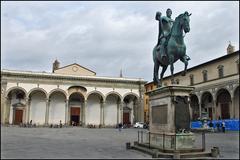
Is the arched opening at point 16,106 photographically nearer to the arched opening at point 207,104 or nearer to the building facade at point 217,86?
the building facade at point 217,86

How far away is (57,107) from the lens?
40.7 meters

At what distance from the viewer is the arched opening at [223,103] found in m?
35.0

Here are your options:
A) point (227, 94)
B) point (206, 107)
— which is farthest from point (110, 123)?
point (227, 94)

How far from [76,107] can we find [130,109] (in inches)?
349

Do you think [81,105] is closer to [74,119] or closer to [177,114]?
[74,119]

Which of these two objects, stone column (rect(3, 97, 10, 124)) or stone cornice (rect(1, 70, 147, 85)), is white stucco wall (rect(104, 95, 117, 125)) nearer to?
stone cornice (rect(1, 70, 147, 85))

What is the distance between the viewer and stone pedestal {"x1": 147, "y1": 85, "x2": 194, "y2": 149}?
8.59 m

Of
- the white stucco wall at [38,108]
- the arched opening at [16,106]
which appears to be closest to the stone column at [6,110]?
the arched opening at [16,106]

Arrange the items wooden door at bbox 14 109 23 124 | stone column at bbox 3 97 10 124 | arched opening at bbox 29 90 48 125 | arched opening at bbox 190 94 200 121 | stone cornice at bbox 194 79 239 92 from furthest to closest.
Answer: arched opening at bbox 190 94 200 121, arched opening at bbox 29 90 48 125, wooden door at bbox 14 109 23 124, stone column at bbox 3 97 10 124, stone cornice at bbox 194 79 239 92

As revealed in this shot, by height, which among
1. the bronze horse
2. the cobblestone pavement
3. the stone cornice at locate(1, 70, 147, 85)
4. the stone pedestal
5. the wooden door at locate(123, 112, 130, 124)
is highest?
the stone cornice at locate(1, 70, 147, 85)

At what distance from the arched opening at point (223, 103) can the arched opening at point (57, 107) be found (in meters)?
22.0

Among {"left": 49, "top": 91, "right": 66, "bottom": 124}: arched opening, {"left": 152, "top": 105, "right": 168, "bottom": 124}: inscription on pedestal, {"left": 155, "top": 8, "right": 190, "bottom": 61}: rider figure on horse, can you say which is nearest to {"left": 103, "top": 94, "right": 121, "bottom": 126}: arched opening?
{"left": 49, "top": 91, "right": 66, "bottom": 124}: arched opening

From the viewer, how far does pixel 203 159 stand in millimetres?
8031

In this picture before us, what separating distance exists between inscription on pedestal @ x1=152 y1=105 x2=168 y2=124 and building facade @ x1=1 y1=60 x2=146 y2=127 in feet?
99.1
